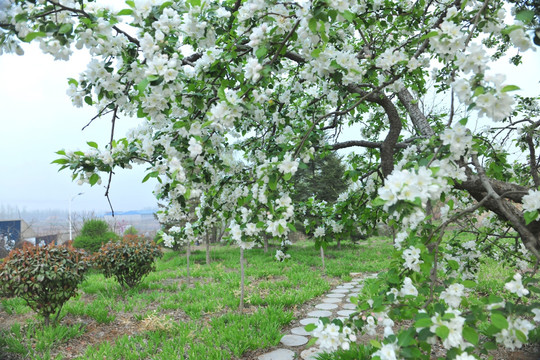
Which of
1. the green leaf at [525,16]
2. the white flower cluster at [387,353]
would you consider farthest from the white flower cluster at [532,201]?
the white flower cluster at [387,353]

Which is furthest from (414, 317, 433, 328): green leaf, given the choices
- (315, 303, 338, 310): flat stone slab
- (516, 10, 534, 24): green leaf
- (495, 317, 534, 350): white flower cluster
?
(315, 303, 338, 310): flat stone slab

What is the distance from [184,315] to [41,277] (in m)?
1.69

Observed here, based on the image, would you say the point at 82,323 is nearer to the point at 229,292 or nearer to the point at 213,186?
the point at 229,292

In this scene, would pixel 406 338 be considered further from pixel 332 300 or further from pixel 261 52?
pixel 332 300

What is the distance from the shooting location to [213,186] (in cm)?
264

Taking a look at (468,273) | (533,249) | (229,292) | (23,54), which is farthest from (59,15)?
(229,292)

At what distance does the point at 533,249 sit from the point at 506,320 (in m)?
0.51

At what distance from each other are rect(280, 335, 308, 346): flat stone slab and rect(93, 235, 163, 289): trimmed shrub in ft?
10.6

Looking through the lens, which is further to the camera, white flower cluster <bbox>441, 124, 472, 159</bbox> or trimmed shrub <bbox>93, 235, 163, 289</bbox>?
trimmed shrub <bbox>93, 235, 163, 289</bbox>

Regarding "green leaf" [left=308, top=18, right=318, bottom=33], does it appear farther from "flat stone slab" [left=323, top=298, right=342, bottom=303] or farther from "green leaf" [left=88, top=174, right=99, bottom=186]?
"flat stone slab" [left=323, top=298, right=342, bottom=303]

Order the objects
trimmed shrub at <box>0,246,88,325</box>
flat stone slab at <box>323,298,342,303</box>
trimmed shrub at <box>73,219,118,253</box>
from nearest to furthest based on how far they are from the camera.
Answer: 1. trimmed shrub at <box>0,246,88,325</box>
2. flat stone slab at <box>323,298,342,303</box>
3. trimmed shrub at <box>73,219,118,253</box>

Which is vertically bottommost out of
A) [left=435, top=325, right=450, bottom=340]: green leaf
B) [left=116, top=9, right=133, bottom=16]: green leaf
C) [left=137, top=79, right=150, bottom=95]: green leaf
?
[left=435, top=325, right=450, bottom=340]: green leaf

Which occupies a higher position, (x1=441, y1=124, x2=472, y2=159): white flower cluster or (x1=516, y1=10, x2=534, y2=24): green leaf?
(x1=516, y1=10, x2=534, y2=24): green leaf

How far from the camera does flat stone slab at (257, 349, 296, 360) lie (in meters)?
2.92
